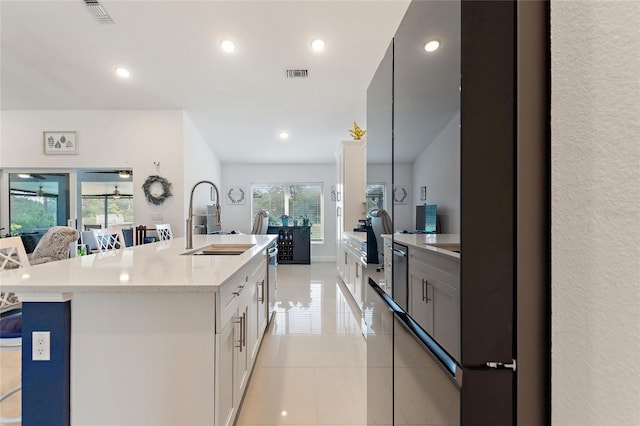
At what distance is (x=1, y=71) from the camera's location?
13.0 ft

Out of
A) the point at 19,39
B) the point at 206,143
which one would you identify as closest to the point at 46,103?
the point at 19,39

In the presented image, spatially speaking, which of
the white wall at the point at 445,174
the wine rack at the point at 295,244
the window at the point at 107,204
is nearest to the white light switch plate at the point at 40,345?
the white wall at the point at 445,174

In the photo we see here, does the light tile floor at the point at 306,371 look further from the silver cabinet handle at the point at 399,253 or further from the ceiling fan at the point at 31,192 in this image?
the ceiling fan at the point at 31,192

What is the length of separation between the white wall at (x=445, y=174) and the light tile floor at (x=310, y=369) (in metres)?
1.57

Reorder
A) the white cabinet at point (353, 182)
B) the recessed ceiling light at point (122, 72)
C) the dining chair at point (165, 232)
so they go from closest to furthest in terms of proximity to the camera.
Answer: the recessed ceiling light at point (122, 72)
the dining chair at point (165, 232)
the white cabinet at point (353, 182)

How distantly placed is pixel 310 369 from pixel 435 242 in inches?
77.0

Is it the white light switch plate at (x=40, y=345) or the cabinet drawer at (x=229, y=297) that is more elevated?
the cabinet drawer at (x=229, y=297)

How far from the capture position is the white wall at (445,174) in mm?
588

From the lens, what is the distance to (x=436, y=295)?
0.68 meters

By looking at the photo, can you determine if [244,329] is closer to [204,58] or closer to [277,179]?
[204,58]

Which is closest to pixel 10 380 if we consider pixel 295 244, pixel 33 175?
pixel 33 175

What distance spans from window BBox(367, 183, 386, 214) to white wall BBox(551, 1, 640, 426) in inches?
24.6

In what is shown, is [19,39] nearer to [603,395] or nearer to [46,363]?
[46,363]

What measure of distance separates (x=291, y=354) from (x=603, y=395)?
235 cm
